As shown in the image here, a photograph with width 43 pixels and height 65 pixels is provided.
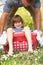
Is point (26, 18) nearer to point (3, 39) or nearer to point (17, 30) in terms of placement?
point (17, 30)

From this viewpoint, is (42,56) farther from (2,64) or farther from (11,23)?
(11,23)

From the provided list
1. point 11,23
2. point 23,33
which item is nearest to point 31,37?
point 23,33

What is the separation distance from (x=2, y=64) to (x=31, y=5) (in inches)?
54.1

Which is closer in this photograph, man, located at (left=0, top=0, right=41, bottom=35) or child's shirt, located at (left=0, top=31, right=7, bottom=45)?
child's shirt, located at (left=0, top=31, right=7, bottom=45)

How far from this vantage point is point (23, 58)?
5.06 metres

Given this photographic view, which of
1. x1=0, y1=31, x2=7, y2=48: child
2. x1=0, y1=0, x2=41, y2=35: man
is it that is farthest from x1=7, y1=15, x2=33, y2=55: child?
x1=0, y1=0, x2=41, y2=35: man

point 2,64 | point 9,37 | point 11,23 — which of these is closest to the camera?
point 2,64

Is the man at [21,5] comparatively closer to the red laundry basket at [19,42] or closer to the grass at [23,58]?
the red laundry basket at [19,42]

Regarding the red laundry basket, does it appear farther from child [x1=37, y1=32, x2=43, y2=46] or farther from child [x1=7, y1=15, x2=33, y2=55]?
child [x1=37, y1=32, x2=43, y2=46]

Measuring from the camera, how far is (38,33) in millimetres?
5465

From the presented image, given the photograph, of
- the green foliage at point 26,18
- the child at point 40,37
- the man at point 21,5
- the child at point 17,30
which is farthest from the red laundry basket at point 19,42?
the green foliage at point 26,18

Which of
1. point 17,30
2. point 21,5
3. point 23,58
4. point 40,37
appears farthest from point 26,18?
point 23,58

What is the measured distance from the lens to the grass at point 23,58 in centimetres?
490

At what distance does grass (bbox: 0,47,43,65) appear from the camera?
16.1ft
